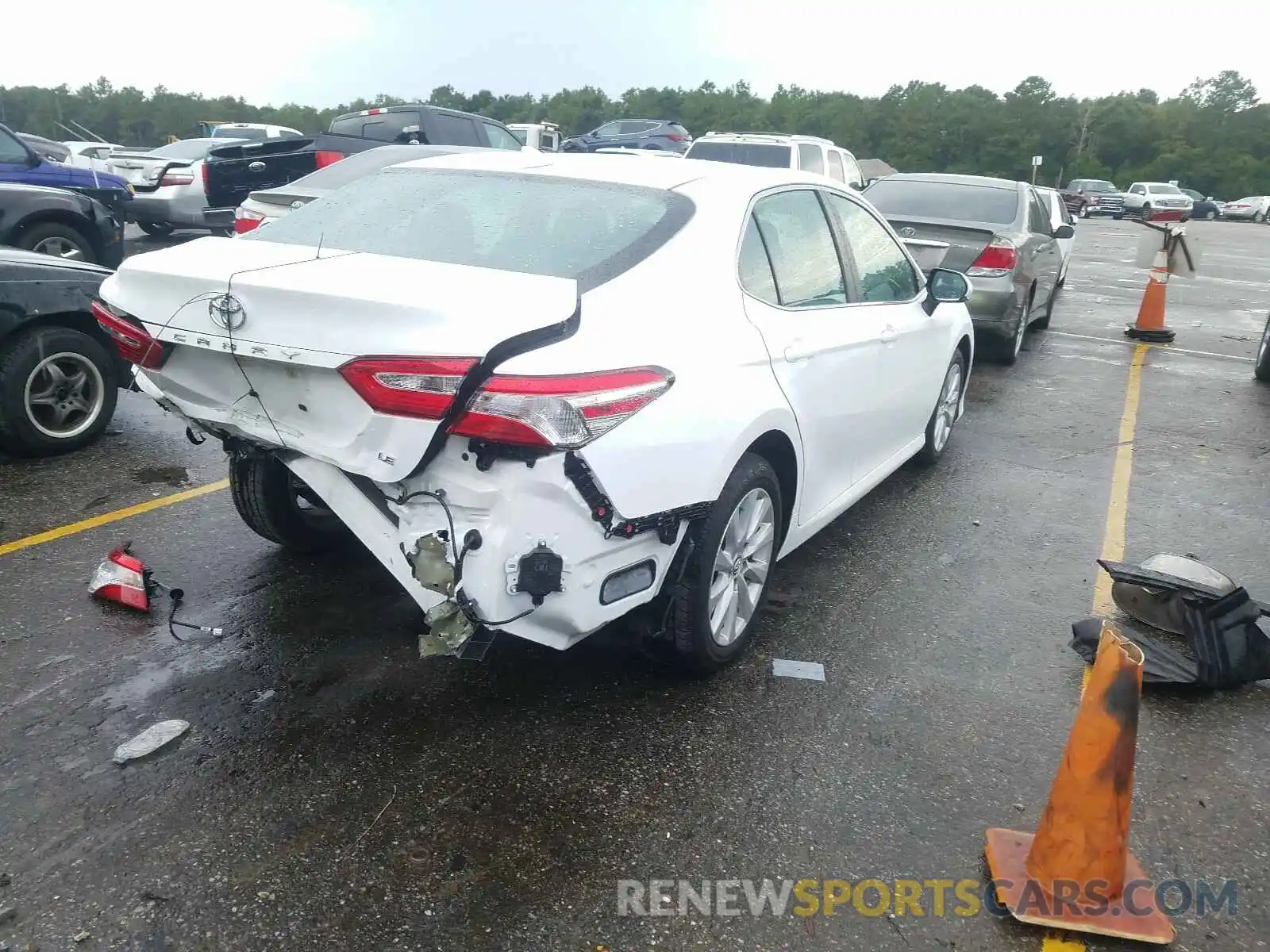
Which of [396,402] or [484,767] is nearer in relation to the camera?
[396,402]

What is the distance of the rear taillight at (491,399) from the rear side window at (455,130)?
36.9 ft

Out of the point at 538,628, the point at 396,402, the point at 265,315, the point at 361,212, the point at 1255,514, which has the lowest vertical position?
the point at 1255,514

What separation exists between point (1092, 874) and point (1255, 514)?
155 inches

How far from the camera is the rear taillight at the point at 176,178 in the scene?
13.8 m

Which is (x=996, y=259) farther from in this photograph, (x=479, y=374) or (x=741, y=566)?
(x=479, y=374)

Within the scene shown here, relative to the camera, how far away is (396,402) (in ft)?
8.36

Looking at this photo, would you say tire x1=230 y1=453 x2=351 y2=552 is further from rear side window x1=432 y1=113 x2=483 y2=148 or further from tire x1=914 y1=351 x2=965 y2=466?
rear side window x1=432 y1=113 x2=483 y2=148

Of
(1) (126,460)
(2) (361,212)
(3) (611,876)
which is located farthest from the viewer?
(1) (126,460)

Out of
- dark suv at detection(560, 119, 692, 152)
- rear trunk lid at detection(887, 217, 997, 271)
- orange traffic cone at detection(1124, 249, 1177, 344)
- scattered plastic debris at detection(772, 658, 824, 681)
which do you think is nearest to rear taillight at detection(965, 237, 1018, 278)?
rear trunk lid at detection(887, 217, 997, 271)

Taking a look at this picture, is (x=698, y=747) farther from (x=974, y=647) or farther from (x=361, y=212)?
(x=361, y=212)

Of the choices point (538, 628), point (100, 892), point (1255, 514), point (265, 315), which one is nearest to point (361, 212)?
point (265, 315)

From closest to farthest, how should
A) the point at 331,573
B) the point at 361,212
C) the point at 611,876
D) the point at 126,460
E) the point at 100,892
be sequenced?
the point at 100,892 < the point at 611,876 < the point at 361,212 < the point at 331,573 < the point at 126,460

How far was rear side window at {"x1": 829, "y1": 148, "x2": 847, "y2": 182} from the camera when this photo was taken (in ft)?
48.1

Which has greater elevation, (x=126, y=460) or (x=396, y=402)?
(x=396, y=402)
